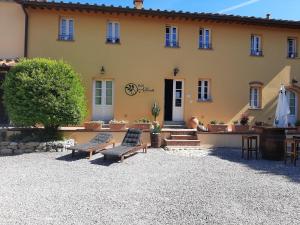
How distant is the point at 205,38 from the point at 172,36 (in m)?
1.77

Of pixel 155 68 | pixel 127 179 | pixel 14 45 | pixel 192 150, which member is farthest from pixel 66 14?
pixel 127 179

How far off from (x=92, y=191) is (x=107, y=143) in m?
4.84

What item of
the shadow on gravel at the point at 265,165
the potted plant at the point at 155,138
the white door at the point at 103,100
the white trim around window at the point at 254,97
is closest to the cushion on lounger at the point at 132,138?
the potted plant at the point at 155,138

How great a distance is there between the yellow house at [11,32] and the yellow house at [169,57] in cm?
50

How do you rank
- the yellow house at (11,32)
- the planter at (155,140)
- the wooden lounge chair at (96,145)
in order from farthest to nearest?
the yellow house at (11,32) → the planter at (155,140) → the wooden lounge chair at (96,145)

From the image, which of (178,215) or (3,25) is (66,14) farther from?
(178,215)

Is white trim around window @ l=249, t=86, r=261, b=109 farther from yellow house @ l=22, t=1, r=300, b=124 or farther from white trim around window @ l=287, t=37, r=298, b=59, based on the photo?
white trim around window @ l=287, t=37, r=298, b=59

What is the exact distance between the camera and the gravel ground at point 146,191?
502 centimetres

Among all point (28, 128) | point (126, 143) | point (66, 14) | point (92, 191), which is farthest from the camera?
point (66, 14)

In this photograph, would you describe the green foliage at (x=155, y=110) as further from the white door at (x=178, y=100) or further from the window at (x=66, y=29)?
the window at (x=66, y=29)

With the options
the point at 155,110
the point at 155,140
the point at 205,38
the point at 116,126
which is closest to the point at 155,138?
the point at 155,140

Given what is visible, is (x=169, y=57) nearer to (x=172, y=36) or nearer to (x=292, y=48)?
(x=172, y=36)

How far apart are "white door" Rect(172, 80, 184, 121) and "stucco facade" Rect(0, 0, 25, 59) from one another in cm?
Result: 764

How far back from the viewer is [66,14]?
1392 cm
